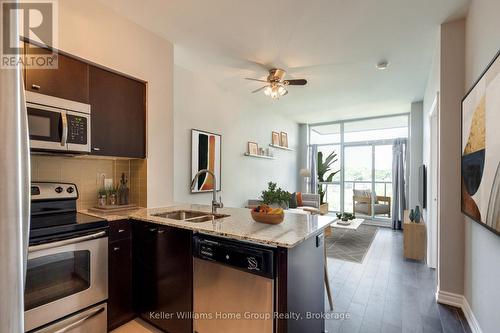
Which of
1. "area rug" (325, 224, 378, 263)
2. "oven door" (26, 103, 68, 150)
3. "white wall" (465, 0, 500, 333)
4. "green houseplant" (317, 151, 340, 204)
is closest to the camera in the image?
"white wall" (465, 0, 500, 333)

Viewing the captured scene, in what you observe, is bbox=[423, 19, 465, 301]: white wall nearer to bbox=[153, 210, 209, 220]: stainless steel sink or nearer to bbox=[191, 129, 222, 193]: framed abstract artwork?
bbox=[153, 210, 209, 220]: stainless steel sink

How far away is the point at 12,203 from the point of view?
48 centimetres

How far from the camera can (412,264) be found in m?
3.54

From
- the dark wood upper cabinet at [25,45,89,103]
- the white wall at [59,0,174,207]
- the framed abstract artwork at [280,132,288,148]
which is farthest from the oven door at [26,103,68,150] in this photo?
the framed abstract artwork at [280,132,288,148]

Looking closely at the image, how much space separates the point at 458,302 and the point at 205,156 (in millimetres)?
3419

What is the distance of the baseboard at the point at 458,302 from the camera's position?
2059 millimetres

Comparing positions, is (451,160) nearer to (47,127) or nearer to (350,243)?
(350,243)

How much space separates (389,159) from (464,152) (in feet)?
14.8

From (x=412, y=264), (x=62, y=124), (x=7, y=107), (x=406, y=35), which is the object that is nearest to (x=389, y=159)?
(x=412, y=264)

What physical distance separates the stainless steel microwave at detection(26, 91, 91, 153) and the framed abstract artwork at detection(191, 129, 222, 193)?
173 cm

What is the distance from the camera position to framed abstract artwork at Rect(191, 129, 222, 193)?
12.2 feet

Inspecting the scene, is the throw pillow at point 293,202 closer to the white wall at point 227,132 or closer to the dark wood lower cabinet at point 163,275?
the white wall at point 227,132

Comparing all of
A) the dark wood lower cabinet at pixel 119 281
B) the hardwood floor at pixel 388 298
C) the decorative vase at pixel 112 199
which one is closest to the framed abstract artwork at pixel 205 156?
the decorative vase at pixel 112 199

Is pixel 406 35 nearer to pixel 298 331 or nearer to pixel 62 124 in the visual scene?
pixel 298 331
